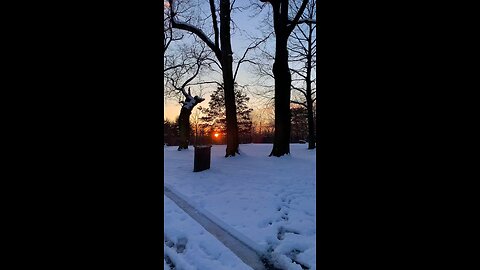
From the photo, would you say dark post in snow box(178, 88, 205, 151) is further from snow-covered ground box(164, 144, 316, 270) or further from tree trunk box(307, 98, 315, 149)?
snow-covered ground box(164, 144, 316, 270)

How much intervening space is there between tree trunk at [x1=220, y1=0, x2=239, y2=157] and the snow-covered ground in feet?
10.6

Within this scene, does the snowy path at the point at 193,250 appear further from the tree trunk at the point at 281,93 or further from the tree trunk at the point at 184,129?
the tree trunk at the point at 184,129

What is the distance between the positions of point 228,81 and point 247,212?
29.9 ft

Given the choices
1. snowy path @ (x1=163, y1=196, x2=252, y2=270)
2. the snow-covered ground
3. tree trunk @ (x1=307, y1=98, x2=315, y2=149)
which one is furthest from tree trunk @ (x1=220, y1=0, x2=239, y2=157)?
snowy path @ (x1=163, y1=196, x2=252, y2=270)

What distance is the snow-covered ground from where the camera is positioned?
11.2 ft

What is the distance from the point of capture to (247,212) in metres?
5.14

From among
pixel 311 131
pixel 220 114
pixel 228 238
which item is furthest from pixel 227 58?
pixel 220 114

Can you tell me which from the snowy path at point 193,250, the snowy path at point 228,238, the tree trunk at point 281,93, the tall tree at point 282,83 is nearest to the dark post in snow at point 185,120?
the tall tree at point 282,83
